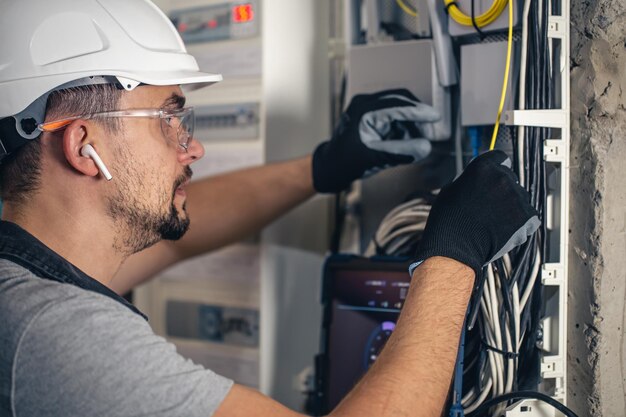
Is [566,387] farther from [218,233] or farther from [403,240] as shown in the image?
[218,233]

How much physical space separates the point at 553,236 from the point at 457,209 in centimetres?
26

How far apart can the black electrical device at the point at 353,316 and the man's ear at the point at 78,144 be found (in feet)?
2.02

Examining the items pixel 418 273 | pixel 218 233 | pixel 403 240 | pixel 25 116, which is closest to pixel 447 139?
pixel 403 240

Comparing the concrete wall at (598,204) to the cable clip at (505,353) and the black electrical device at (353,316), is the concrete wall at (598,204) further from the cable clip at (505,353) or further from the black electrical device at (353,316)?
the black electrical device at (353,316)

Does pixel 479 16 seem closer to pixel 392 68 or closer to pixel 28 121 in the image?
pixel 392 68

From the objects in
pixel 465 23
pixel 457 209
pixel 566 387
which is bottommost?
pixel 566 387

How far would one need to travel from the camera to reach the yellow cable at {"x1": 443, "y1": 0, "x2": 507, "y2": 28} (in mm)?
1263

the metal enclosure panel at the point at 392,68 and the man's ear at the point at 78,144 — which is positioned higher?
the metal enclosure panel at the point at 392,68

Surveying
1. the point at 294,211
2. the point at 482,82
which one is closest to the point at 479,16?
the point at 482,82

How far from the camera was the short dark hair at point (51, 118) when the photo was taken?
117cm

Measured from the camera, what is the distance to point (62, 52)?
1145 millimetres

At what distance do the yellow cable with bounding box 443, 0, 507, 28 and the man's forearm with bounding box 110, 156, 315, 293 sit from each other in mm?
525

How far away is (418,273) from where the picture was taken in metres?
1.13

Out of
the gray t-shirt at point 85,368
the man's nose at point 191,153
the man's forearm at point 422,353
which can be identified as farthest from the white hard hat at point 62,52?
the man's forearm at point 422,353
